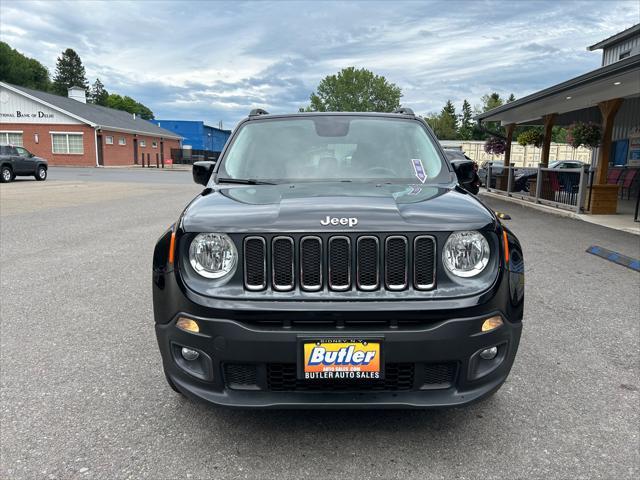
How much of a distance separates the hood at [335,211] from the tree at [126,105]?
10625 centimetres

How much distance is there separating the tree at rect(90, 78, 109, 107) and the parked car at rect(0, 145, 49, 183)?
84.7 metres

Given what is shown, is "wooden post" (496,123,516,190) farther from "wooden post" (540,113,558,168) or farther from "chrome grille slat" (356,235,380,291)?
"chrome grille slat" (356,235,380,291)

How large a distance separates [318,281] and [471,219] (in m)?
0.80

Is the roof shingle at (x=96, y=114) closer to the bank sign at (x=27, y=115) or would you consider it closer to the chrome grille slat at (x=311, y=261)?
the bank sign at (x=27, y=115)

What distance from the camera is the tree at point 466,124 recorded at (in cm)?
9681

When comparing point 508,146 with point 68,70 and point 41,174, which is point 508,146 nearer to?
point 41,174

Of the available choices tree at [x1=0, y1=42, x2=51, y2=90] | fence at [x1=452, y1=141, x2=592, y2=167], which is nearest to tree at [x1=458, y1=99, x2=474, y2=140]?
fence at [x1=452, y1=141, x2=592, y2=167]

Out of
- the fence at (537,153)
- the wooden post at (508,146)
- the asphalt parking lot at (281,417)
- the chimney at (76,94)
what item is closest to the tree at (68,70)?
the chimney at (76,94)

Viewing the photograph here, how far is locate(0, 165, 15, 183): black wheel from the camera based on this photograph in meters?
22.5

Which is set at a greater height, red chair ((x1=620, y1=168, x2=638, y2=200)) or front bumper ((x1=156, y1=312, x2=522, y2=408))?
red chair ((x1=620, y1=168, x2=638, y2=200))

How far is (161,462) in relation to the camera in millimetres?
2455

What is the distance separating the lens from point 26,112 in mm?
41562

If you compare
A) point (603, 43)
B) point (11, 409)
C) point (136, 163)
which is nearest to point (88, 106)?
point (136, 163)

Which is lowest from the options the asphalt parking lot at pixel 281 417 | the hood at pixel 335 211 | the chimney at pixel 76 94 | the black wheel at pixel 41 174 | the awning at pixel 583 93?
the asphalt parking lot at pixel 281 417
